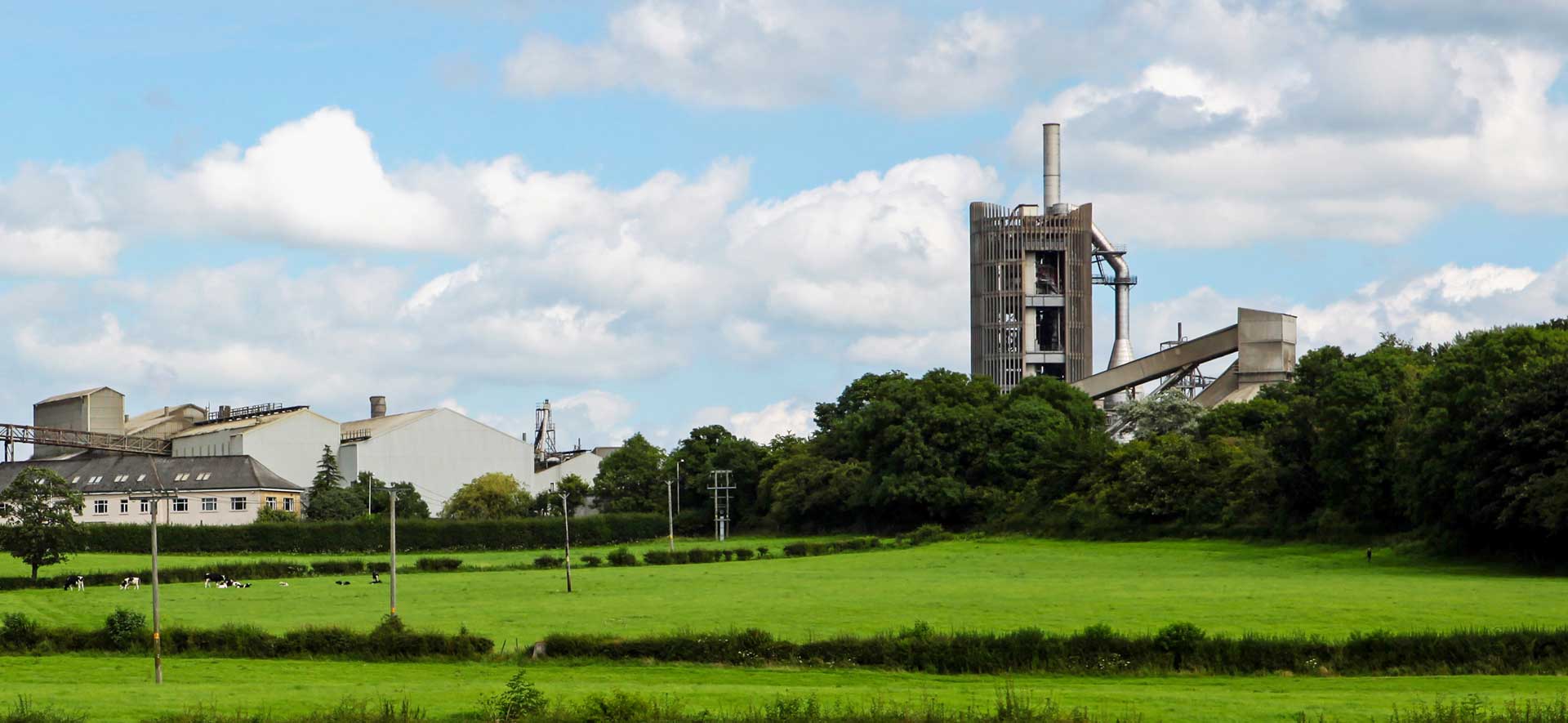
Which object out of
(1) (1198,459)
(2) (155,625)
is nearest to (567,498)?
(1) (1198,459)

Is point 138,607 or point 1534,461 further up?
point 1534,461

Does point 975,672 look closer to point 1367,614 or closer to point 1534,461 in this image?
point 1367,614

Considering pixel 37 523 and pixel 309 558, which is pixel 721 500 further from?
pixel 37 523

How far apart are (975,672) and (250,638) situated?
2014 centimetres

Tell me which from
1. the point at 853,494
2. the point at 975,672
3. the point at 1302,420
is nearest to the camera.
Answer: the point at 975,672

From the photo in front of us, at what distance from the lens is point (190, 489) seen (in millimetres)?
134500

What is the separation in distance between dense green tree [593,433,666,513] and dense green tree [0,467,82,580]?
58.8m

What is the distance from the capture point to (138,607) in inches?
2522

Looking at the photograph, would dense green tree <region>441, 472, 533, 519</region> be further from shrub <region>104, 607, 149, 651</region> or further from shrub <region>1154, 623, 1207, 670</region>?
shrub <region>1154, 623, 1207, 670</region>

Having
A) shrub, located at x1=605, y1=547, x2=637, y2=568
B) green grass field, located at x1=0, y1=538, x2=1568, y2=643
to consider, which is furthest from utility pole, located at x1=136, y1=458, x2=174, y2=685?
shrub, located at x1=605, y1=547, x2=637, y2=568

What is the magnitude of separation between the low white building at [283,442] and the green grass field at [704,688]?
96.9 metres

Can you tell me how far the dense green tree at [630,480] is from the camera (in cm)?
14088

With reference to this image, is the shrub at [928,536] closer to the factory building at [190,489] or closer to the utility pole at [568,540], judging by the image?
the utility pole at [568,540]

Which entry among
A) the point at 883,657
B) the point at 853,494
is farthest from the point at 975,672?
the point at 853,494
